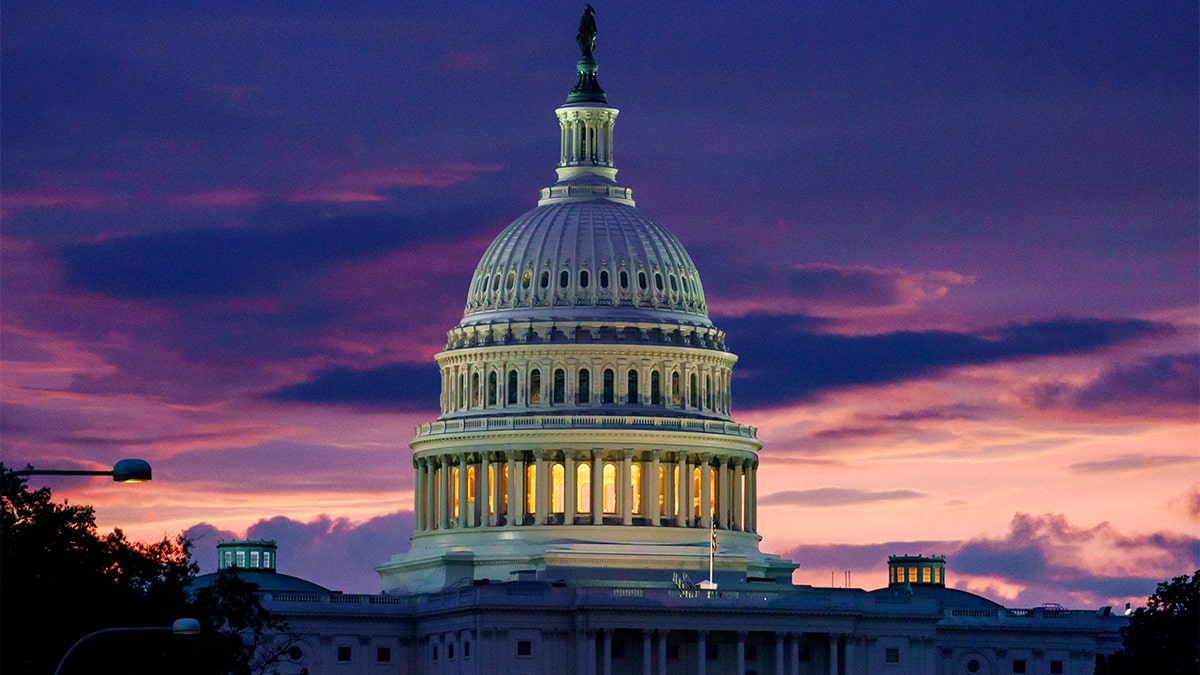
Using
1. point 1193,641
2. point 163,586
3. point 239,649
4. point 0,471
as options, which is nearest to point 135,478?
point 0,471

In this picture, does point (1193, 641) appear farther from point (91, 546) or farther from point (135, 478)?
point (135, 478)

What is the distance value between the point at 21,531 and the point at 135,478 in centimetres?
5592

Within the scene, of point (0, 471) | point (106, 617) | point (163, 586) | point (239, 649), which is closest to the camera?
point (0, 471)

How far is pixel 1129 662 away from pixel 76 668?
6366 cm

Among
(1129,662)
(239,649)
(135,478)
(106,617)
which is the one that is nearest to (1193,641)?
(1129,662)

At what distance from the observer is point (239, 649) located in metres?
193

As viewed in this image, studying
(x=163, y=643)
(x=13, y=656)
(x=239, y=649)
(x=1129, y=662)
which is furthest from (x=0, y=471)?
(x=1129, y=662)

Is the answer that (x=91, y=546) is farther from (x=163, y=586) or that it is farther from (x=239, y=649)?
(x=239, y=649)

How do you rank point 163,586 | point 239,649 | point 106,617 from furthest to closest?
point 239,649 → point 163,586 → point 106,617

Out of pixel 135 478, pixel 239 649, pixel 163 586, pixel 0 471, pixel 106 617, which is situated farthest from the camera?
pixel 239 649

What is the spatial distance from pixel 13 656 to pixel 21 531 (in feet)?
37.2

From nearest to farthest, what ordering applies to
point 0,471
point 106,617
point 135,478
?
point 135,478 → point 0,471 → point 106,617

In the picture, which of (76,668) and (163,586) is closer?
(76,668)

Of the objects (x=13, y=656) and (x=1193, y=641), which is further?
(x=1193, y=641)
